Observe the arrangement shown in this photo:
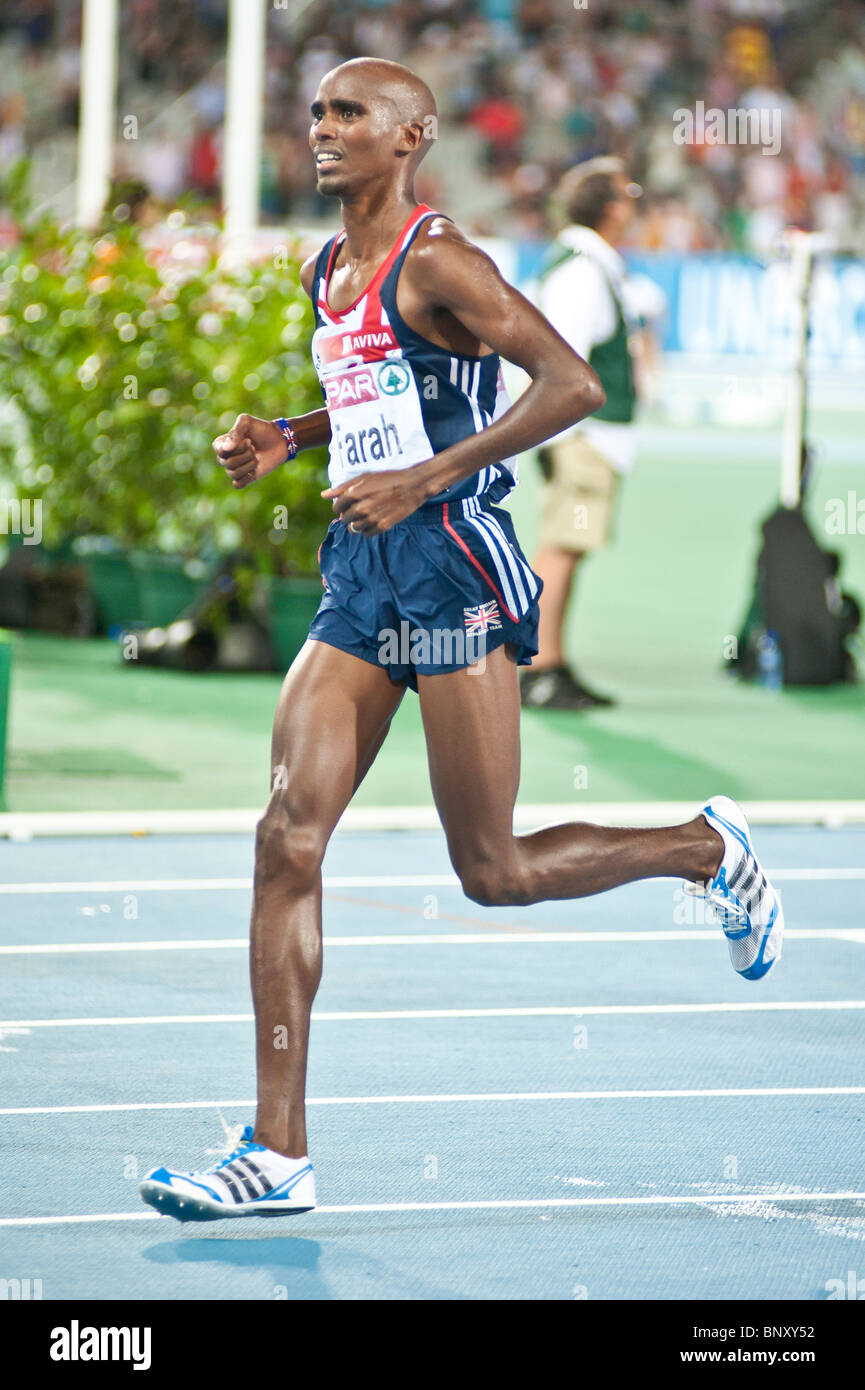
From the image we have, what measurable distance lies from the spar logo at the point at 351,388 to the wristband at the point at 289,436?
0.40 m

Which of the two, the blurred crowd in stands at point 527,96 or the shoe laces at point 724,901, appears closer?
the shoe laces at point 724,901

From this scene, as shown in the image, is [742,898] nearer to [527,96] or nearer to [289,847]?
[289,847]

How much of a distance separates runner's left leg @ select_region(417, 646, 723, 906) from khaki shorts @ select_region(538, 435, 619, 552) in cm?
587

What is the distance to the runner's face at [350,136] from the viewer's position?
4656mm

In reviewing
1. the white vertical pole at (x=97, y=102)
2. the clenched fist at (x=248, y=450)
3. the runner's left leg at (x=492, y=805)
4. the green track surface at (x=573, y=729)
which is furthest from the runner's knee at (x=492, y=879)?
the white vertical pole at (x=97, y=102)

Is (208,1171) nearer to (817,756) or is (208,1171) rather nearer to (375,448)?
(375,448)

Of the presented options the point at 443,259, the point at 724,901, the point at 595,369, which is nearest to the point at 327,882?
the point at 724,901

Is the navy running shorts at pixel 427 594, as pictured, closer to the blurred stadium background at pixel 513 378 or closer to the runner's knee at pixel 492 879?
the runner's knee at pixel 492 879

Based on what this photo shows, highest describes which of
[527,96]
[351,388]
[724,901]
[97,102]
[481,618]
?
[527,96]

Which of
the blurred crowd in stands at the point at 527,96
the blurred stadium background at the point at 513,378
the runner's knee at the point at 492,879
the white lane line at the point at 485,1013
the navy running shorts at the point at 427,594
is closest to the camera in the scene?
the navy running shorts at the point at 427,594

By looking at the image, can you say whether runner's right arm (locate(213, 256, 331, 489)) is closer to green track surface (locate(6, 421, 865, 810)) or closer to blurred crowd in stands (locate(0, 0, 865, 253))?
green track surface (locate(6, 421, 865, 810))

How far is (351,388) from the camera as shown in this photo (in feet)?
15.6

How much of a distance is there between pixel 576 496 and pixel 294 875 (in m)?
6.68

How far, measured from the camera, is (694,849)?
17.6 feet
